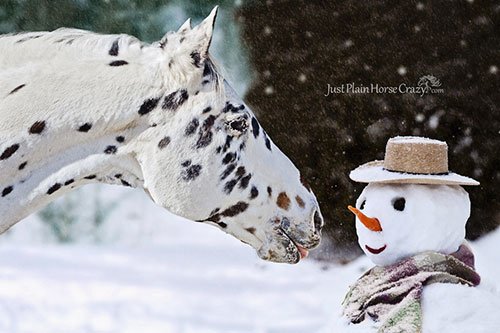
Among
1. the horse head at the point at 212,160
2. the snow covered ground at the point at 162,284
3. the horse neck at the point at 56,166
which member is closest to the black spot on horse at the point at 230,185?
the horse head at the point at 212,160

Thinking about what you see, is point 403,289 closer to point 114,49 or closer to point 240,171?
point 240,171

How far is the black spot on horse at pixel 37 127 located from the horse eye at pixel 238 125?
220 millimetres

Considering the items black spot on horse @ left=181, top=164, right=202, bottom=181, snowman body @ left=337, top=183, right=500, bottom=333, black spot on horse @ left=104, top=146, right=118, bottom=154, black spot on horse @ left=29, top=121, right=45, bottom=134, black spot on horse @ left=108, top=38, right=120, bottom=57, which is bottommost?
snowman body @ left=337, top=183, right=500, bottom=333

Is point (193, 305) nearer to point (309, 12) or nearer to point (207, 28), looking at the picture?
point (309, 12)

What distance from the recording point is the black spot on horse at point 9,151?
34.1 inches

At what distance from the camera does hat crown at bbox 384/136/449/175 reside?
0.94 meters

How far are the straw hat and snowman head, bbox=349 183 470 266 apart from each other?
18 mm

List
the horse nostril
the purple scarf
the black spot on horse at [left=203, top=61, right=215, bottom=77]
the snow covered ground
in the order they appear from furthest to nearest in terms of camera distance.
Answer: the snow covered ground, the horse nostril, the black spot on horse at [left=203, top=61, right=215, bottom=77], the purple scarf

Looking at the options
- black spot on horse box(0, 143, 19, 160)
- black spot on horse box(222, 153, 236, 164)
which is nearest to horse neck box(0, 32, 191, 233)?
black spot on horse box(0, 143, 19, 160)

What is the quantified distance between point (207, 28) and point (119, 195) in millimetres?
2397

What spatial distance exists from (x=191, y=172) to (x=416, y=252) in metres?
0.28

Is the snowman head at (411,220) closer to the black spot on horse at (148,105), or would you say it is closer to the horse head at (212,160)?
the horse head at (212,160)

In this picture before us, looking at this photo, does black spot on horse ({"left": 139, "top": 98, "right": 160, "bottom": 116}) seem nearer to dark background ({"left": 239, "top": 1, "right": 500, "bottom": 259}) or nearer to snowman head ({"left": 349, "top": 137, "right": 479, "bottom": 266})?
snowman head ({"left": 349, "top": 137, "right": 479, "bottom": 266})

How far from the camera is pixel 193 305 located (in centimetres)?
293
